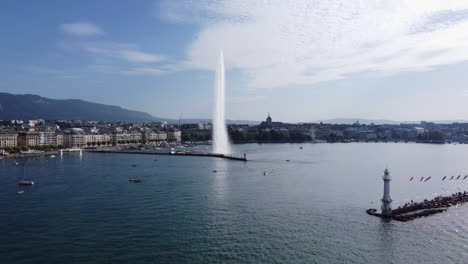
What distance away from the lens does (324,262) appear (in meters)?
10.5

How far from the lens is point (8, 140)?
46.0 m

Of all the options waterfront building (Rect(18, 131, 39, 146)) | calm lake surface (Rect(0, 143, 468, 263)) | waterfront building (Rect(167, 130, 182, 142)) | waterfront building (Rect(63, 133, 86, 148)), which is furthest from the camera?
waterfront building (Rect(167, 130, 182, 142))

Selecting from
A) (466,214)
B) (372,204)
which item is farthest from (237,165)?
(466,214)

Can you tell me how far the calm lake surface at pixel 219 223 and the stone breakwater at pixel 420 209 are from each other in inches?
13.6

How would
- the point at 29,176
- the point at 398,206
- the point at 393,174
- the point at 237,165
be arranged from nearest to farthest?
the point at 398,206, the point at 29,176, the point at 393,174, the point at 237,165

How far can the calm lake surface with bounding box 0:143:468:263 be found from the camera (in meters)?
10.9

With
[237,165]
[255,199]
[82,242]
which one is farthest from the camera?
[237,165]

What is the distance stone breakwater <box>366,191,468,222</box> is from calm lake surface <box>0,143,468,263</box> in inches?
13.6

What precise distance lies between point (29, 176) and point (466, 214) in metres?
21.9

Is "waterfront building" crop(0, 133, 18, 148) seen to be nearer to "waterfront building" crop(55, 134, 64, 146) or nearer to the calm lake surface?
"waterfront building" crop(55, 134, 64, 146)

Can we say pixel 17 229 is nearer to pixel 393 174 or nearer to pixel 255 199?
pixel 255 199

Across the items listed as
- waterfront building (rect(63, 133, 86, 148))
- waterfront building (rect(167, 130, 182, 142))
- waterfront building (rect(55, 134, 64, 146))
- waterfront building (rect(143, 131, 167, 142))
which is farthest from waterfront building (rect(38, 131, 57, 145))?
waterfront building (rect(167, 130, 182, 142))

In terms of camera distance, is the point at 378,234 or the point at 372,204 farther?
the point at 372,204

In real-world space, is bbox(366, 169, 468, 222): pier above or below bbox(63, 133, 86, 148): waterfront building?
below
